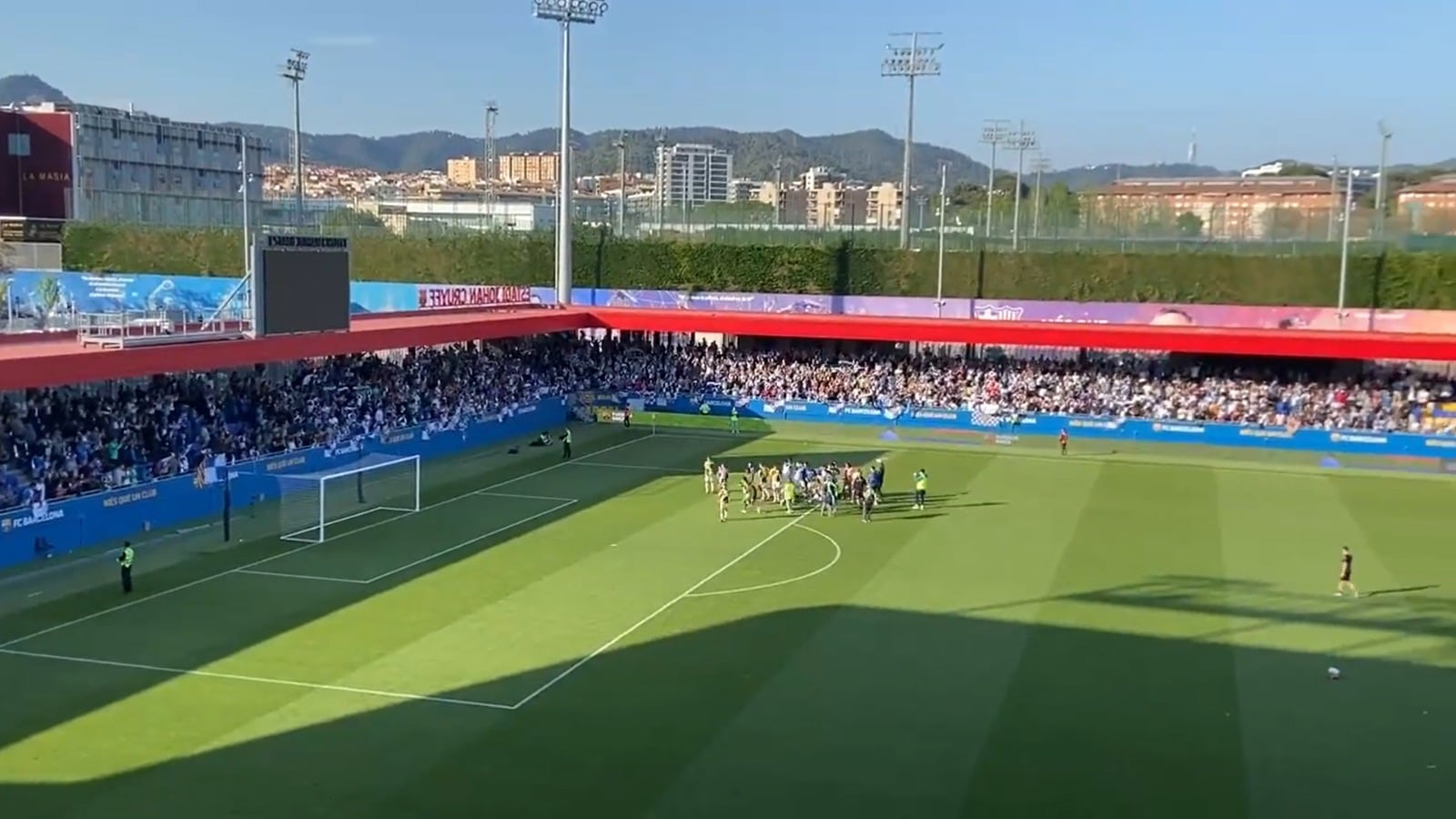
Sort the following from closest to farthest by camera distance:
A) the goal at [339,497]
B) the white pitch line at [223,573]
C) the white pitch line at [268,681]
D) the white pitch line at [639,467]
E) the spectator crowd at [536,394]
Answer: the white pitch line at [268,681] < the white pitch line at [223,573] < the goal at [339,497] < the spectator crowd at [536,394] < the white pitch line at [639,467]

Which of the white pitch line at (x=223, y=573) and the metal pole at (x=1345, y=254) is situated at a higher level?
the metal pole at (x=1345, y=254)

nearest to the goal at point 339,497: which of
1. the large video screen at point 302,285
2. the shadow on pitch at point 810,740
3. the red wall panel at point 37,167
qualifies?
the large video screen at point 302,285

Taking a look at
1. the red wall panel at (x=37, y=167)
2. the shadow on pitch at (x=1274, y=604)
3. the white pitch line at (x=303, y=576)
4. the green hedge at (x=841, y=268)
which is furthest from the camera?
the red wall panel at (x=37, y=167)

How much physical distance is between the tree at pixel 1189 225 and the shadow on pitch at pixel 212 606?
133 feet

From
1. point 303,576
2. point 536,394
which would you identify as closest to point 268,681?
point 303,576

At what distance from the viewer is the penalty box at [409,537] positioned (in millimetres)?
29500

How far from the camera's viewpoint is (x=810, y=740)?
19656mm

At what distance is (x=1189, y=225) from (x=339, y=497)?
49.3 meters

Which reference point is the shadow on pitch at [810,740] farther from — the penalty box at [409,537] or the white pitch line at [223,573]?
the penalty box at [409,537]

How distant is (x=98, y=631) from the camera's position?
24.5 m

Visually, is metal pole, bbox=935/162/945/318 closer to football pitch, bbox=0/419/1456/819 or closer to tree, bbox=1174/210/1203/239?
tree, bbox=1174/210/1203/239

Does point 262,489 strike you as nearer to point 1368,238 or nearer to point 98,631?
point 98,631

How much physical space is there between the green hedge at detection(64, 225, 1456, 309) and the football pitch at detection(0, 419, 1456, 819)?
90.4ft

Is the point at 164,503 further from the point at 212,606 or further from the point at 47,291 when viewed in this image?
the point at 47,291
